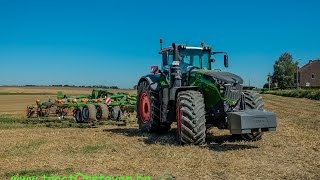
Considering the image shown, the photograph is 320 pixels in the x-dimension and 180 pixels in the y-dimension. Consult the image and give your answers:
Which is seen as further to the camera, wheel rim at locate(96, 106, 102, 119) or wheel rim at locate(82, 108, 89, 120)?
wheel rim at locate(96, 106, 102, 119)

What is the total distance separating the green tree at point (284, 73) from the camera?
9925 centimetres

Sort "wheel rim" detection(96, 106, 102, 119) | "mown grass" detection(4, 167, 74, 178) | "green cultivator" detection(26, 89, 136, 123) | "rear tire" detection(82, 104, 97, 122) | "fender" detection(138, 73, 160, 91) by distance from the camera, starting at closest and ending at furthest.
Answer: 1. "mown grass" detection(4, 167, 74, 178)
2. "fender" detection(138, 73, 160, 91)
3. "rear tire" detection(82, 104, 97, 122)
4. "green cultivator" detection(26, 89, 136, 123)
5. "wheel rim" detection(96, 106, 102, 119)

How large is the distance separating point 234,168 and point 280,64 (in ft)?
320

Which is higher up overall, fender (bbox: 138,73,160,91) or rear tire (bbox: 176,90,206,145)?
fender (bbox: 138,73,160,91)

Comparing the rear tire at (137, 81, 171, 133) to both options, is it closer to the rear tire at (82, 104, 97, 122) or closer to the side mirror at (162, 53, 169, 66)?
the side mirror at (162, 53, 169, 66)

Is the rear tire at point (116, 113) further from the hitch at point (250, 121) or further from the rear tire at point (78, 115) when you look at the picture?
the hitch at point (250, 121)

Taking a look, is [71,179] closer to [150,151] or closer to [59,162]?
[59,162]

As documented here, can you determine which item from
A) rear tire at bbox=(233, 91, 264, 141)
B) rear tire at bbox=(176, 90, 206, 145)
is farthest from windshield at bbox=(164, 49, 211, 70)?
rear tire at bbox=(176, 90, 206, 145)

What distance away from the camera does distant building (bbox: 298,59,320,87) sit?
293 feet

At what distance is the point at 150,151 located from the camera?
984 centimetres

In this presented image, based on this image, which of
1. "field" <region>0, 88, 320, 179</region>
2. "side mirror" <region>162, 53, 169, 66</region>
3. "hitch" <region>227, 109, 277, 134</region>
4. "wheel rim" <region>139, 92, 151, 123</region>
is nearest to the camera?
"field" <region>0, 88, 320, 179</region>

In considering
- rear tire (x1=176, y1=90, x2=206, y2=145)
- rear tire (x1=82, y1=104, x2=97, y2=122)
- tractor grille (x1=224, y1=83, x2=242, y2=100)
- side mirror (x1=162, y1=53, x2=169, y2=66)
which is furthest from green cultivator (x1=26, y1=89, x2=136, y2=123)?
tractor grille (x1=224, y1=83, x2=242, y2=100)

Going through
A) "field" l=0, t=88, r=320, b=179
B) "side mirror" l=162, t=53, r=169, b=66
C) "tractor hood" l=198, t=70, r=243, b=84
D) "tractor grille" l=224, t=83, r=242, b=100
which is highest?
"side mirror" l=162, t=53, r=169, b=66

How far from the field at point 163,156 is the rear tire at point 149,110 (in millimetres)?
439
